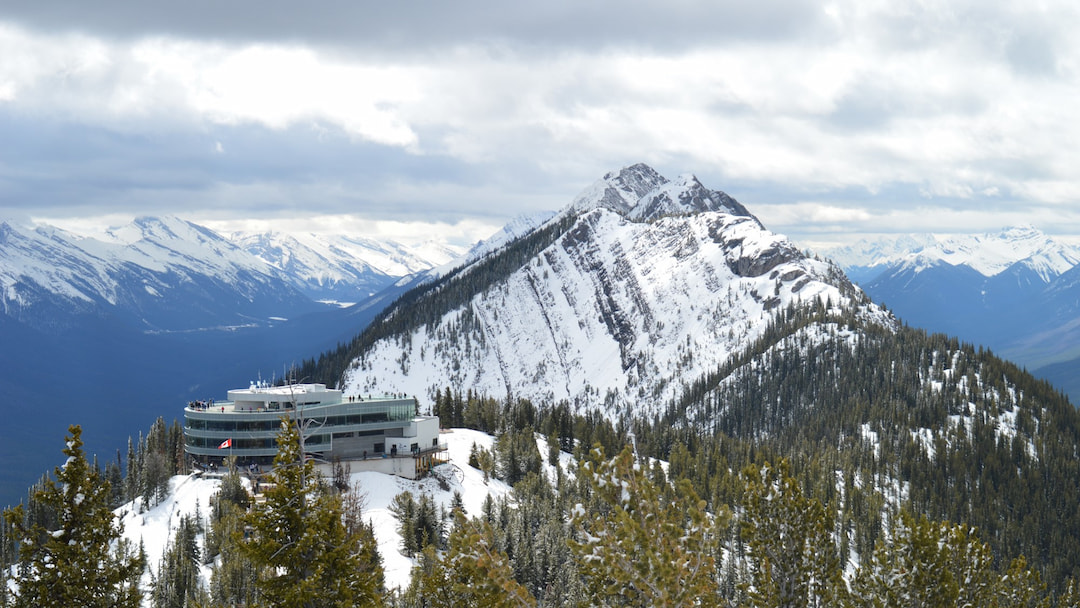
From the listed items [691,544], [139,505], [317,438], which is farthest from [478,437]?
[691,544]

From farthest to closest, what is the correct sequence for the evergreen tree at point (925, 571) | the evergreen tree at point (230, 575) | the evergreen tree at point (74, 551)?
the evergreen tree at point (230, 575), the evergreen tree at point (925, 571), the evergreen tree at point (74, 551)

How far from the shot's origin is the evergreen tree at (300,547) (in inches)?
1308

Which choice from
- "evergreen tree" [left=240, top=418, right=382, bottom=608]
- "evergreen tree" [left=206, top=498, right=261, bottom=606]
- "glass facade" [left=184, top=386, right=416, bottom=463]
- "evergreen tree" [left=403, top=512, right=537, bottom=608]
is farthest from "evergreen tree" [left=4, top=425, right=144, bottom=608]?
"glass facade" [left=184, top=386, right=416, bottom=463]

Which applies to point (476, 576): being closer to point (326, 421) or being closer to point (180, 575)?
point (180, 575)

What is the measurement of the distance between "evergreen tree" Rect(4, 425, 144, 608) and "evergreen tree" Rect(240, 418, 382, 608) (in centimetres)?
639

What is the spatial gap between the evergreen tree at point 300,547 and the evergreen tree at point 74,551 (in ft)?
21.0

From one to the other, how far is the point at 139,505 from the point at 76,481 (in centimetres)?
8417

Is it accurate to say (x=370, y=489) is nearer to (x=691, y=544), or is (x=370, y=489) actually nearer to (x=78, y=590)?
(x=78, y=590)

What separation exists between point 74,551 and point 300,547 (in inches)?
370

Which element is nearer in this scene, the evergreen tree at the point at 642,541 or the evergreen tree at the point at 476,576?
the evergreen tree at the point at 642,541

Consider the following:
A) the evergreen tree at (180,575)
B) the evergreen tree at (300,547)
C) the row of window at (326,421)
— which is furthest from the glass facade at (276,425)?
the evergreen tree at (300,547)

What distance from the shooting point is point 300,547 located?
33.2 m

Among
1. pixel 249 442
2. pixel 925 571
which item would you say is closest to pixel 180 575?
pixel 249 442

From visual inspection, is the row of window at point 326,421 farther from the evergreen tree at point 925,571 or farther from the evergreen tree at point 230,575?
the evergreen tree at point 925,571
